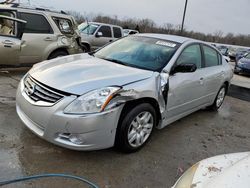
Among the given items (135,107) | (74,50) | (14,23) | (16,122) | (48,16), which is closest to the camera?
(135,107)

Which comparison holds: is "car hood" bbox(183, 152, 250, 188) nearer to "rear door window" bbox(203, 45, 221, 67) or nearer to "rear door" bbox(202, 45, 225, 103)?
"rear door" bbox(202, 45, 225, 103)

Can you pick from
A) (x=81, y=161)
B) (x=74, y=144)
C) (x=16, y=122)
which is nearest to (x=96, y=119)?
(x=74, y=144)

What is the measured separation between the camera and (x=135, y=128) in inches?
145

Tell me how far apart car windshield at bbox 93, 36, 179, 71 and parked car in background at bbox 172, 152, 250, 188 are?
2001 mm

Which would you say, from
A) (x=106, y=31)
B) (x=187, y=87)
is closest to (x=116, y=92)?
(x=187, y=87)

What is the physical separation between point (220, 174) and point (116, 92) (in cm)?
163

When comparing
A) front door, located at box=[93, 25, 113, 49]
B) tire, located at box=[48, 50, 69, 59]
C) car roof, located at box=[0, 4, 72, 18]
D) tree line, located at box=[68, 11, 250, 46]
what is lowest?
tree line, located at box=[68, 11, 250, 46]

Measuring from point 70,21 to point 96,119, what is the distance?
18.4 feet

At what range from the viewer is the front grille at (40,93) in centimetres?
324

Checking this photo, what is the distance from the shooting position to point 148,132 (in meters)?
3.93

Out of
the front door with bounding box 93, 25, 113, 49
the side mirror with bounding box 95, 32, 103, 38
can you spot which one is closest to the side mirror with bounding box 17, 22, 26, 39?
the side mirror with bounding box 95, 32, 103, 38

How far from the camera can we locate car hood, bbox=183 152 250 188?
5.93ft

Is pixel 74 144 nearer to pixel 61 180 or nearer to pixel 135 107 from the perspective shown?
pixel 61 180

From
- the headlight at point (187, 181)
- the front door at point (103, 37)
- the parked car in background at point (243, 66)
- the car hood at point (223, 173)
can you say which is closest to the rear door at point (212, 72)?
the car hood at point (223, 173)
